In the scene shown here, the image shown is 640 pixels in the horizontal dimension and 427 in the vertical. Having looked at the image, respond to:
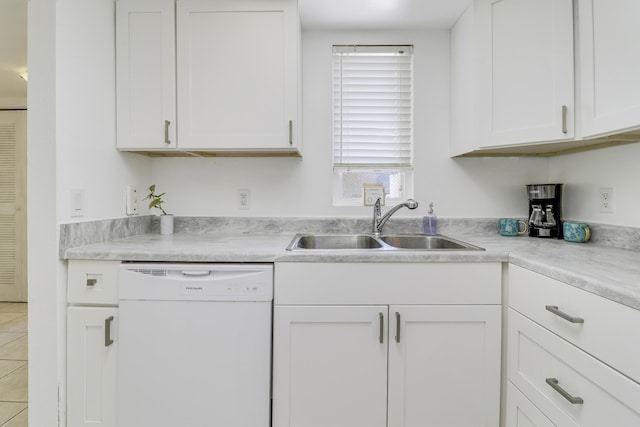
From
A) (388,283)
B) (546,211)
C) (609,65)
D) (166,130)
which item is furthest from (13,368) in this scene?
(609,65)

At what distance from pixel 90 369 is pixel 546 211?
2.32 metres

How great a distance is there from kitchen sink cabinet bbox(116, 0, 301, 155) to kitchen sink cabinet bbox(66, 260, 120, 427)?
718mm

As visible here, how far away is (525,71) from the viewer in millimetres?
1521

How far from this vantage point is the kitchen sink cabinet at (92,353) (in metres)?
1.35

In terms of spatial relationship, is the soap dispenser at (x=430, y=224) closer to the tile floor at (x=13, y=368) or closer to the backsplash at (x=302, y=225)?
the backsplash at (x=302, y=225)

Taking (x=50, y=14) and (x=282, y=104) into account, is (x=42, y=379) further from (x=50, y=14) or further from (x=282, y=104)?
(x=282, y=104)

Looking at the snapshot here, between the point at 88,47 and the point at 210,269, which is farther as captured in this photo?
the point at 88,47

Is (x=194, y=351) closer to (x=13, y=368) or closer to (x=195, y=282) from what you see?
(x=195, y=282)

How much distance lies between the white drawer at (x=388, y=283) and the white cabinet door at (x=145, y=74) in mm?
987

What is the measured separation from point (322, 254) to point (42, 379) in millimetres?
1241

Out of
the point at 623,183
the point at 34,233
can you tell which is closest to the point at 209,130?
the point at 34,233

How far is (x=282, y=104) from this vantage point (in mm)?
1673

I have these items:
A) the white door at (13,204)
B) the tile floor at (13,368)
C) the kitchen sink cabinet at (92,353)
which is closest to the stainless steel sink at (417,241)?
the kitchen sink cabinet at (92,353)

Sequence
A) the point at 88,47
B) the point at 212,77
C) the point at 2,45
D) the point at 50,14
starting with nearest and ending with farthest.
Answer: the point at 50,14, the point at 88,47, the point at 212,77, the point at 2,45
